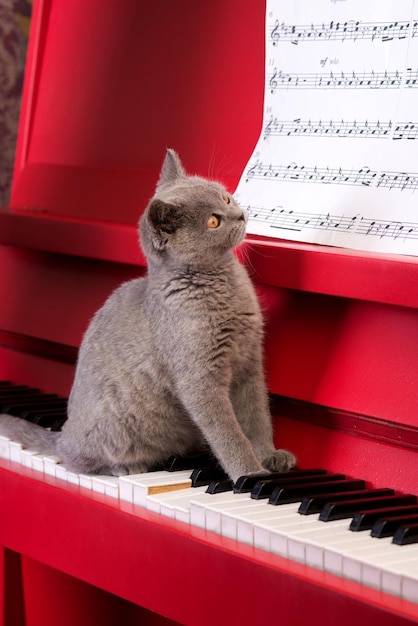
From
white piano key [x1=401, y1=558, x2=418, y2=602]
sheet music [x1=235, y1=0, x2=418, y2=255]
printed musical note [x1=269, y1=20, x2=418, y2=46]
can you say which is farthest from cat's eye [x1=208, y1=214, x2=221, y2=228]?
white piano key [x1=401, y1=558, x2=418, y2=602]

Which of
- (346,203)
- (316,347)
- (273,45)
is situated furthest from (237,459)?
(273,45)

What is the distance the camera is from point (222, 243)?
5.99 ft

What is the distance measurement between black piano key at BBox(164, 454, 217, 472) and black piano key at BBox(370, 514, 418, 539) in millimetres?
462

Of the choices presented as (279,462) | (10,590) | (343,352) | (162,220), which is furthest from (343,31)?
(10,590)

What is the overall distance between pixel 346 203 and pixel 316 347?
0.27 m

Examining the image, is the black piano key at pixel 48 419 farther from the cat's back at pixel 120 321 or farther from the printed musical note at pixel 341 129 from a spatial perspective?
the printed musical note at pixel 341 129

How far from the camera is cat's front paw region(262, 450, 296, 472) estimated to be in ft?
5.80

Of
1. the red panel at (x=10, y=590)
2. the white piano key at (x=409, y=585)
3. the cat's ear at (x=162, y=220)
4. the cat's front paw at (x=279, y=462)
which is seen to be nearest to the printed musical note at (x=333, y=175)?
the cat's ear at (x=162, y=220)

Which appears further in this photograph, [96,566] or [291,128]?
[291,128]

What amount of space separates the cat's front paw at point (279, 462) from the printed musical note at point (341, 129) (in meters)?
0.60

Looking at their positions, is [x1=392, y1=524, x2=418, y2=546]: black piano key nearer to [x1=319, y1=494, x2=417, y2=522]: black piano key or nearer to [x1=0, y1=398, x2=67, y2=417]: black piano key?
[x1=319, y1=494, x2=417, y2=522]: black piano key

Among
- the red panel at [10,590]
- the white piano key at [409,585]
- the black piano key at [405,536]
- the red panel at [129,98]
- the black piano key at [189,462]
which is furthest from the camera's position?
the red panel at [129,98]

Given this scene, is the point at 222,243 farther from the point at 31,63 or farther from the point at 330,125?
the point at 31,63

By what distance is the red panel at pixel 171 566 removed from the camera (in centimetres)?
132
